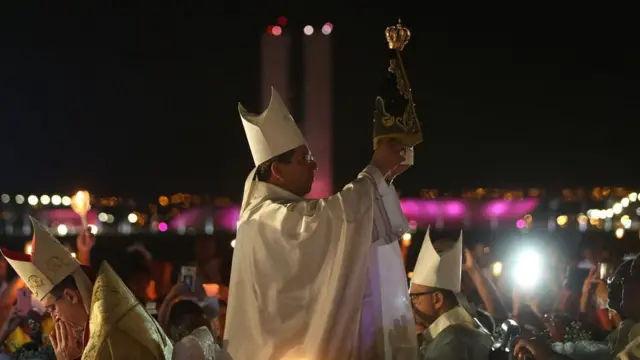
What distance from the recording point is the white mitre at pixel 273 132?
449 cm

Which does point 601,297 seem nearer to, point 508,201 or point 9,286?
point 9,286

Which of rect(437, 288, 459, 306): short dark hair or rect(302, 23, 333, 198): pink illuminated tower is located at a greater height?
rect(302, 23, 333, 198): pink illuminated tower

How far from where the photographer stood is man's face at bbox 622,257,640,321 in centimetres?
434

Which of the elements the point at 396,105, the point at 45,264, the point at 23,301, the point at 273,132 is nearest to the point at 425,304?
the point at 273,132

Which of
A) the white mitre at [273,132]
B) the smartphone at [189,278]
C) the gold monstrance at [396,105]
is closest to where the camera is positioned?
the gold monstrance at [396,105]

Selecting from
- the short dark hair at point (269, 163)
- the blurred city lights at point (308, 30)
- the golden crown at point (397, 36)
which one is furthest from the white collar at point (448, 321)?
the blurred city lights at point (308, 30)

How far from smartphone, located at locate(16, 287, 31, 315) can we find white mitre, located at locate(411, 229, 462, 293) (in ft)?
14.1

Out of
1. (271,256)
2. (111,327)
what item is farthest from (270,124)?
(111,327)

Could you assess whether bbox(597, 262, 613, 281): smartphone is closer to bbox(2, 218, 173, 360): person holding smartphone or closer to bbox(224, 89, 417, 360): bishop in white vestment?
bbox(224, 89, 417, 360): bishop in white vestment

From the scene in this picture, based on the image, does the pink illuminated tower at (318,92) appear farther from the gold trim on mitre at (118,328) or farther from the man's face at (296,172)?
the gold trim on mitre at (118,328)

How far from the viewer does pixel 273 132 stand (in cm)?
451

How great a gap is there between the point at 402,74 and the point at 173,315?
2.98 meters

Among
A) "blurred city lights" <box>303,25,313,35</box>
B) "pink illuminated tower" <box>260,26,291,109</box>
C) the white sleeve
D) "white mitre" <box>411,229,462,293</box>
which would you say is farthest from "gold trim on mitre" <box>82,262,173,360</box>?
"blurred city lights" <box>303,25,313,35</box>

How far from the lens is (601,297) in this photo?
844 cm
